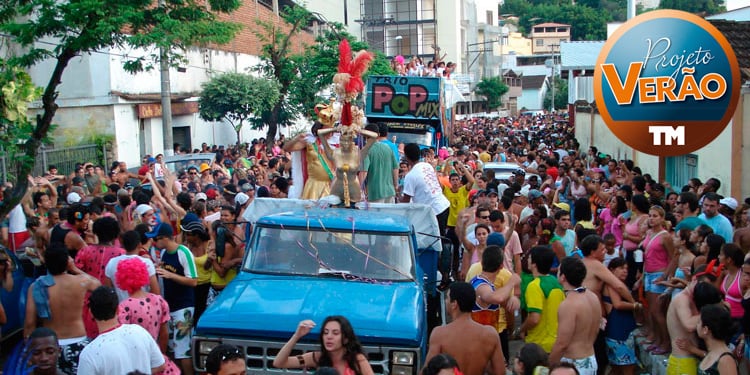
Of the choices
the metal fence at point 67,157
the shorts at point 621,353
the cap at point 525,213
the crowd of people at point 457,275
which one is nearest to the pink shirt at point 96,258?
the crowd of people at point 457,275

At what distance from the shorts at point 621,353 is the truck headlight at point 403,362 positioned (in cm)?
199

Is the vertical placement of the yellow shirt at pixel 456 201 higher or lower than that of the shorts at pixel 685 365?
higher

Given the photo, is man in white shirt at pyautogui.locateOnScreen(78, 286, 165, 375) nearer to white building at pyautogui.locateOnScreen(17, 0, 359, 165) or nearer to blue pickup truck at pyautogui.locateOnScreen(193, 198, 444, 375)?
blue pickup truck at pyautogui.locateOnScreen(193, 198, 444, 375)

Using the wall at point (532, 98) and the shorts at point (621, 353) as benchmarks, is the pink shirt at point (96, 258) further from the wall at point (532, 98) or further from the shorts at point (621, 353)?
the wall at point (532, 98)

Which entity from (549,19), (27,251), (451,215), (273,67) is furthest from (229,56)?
(549,19)

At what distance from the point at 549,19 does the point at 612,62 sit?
117m

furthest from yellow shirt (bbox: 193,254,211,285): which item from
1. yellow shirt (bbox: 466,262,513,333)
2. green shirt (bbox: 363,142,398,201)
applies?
green shirt (bbox: 363,142,398,201)

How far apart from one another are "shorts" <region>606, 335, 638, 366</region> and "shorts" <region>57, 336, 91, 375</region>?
4.44 m

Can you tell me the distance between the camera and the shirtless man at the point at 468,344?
20.0ft

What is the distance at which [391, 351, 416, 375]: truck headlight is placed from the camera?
265 inches

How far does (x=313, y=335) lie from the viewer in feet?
22.2

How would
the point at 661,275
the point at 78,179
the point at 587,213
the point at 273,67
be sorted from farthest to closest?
the point at 273,67 < the point at 78,179 < the point at 587,213 < the point at 661,275

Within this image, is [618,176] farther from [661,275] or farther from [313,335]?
[313,335]

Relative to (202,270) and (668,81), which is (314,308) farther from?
(668,81)
